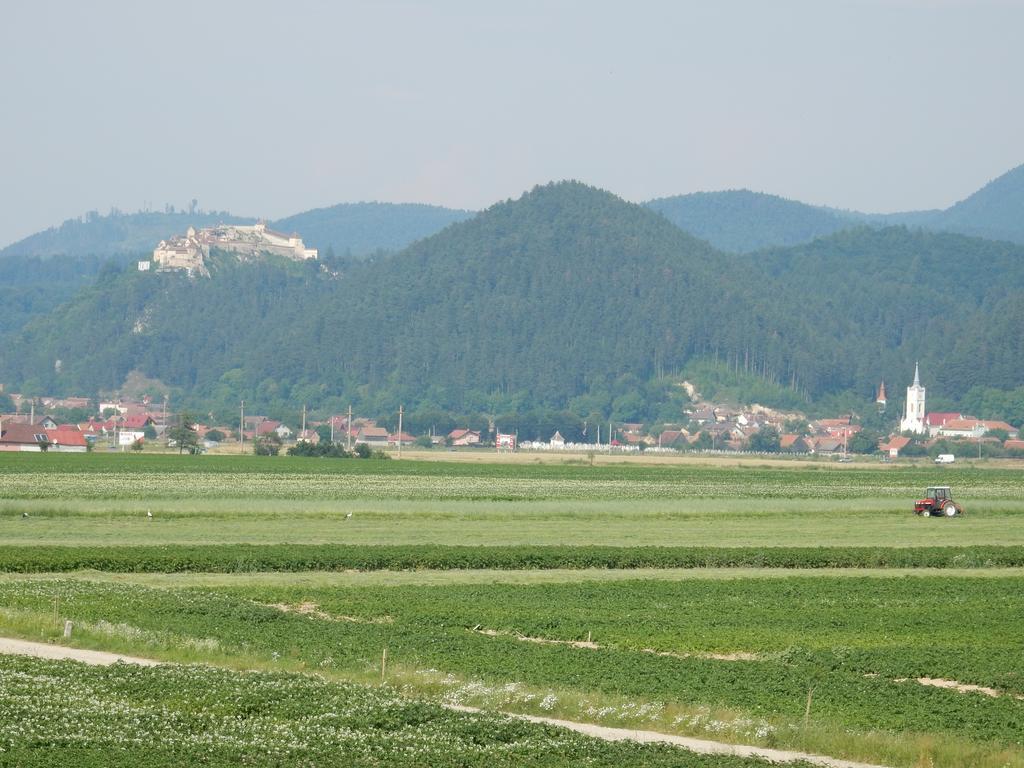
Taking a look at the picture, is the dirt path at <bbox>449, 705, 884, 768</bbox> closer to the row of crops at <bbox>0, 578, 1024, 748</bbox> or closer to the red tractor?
the row of crops at <bbox>0, 578, 1024, 748</bbox>

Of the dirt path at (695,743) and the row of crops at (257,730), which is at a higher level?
the row of crops at (257,730)

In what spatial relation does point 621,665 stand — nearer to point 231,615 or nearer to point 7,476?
point 231,615

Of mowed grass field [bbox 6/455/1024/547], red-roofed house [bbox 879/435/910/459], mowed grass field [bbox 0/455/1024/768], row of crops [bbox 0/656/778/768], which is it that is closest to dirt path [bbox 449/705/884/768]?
mowed grass field [bbox 0/455/1024/768]

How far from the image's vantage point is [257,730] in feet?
63.8

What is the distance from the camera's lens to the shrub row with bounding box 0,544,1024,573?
1553 inches

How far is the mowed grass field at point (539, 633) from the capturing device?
20031mm

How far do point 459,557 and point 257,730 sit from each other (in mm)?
22833

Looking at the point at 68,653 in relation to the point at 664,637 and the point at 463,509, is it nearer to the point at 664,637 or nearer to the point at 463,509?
the point at 664,637

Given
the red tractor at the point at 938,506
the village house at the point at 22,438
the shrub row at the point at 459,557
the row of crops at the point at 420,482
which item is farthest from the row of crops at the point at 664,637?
the village house at the point at 22,438

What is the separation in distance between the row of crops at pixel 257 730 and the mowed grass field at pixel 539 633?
6 centimetres

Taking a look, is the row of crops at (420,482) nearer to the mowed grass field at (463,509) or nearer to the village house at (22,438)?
the mowed grass field at (463,509)

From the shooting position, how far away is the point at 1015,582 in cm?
3975

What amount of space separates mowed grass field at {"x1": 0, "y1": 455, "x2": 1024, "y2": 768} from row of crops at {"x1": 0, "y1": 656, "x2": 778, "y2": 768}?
6 centimetres

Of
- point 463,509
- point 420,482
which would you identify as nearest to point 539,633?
point 463,509
